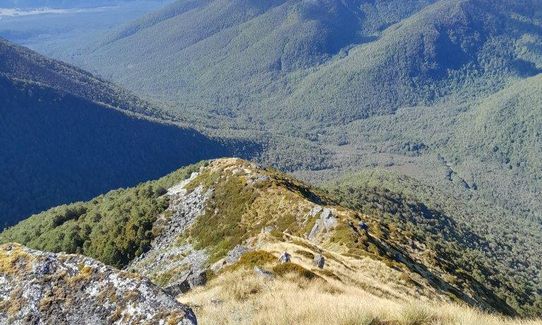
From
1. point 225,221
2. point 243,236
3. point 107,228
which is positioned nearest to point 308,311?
point 243,236

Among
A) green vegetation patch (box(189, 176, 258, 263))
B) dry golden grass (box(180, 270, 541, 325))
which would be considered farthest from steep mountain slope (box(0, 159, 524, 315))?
dry golden grass (box(180, 270, 541, 325))

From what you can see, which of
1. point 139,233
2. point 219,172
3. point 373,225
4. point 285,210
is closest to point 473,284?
point 373,225

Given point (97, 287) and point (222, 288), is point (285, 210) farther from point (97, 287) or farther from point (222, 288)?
point (97, 287)

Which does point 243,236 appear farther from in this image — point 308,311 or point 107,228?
point 308,311

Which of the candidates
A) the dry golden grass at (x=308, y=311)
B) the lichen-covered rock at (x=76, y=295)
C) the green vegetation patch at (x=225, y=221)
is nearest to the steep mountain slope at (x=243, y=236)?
the green vegetation patch at (x=225, y=221)

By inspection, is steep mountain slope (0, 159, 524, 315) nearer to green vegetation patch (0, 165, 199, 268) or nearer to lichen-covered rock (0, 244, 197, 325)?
green vegetation patch (0, 165, 199, 268)

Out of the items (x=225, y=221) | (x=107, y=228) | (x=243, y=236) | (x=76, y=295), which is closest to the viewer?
(x=76, y=295)
